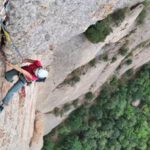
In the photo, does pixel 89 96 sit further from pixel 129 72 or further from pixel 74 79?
pixel 74 79

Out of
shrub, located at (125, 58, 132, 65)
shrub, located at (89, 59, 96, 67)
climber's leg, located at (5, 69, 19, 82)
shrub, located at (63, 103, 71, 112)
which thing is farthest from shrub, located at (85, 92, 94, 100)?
climber's leg, located at (5, 69, 19, 82)

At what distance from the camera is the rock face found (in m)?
9.60

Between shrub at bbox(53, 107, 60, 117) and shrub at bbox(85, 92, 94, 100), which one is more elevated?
shrub at bbox(53, 107, 60, 117)

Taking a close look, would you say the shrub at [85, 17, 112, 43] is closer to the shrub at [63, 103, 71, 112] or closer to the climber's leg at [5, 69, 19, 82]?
the climber's leg at [5, 69, 19, 82]

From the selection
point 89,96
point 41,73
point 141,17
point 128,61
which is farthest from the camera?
point 89,96

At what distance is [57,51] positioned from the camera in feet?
49.4

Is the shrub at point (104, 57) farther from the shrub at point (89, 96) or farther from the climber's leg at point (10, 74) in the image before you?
the climber's leg at point (10, 74)

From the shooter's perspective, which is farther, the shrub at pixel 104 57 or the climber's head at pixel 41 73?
the shrub at pixel 104 57

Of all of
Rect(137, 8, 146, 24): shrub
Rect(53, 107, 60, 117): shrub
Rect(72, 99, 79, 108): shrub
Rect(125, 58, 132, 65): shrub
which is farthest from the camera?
Rect(72, 99, 79, 108): shrub

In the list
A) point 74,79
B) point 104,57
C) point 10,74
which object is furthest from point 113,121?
point 10,74

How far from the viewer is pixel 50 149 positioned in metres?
20.7

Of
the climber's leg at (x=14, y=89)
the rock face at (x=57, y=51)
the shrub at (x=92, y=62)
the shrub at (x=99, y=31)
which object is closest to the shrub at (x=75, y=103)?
the rock face at (x=57, y=51)

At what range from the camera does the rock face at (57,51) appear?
9.60m

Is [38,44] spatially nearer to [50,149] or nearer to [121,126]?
[50,149]
